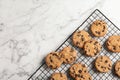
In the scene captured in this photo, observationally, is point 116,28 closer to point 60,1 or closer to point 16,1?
point 60,1

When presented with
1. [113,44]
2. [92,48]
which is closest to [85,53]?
[92,48]

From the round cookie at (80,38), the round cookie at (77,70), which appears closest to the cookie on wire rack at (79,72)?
the round cookie at (77,70)

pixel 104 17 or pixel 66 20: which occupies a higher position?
pixel 66 20

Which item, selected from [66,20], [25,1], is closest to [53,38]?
[66,20]

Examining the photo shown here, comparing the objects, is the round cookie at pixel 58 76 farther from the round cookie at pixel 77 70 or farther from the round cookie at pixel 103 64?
the round cookie at pixel 103 64

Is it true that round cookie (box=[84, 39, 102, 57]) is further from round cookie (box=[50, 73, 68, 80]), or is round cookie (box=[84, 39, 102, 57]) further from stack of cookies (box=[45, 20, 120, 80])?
round cookie (box=[50, 73, 68, 80])

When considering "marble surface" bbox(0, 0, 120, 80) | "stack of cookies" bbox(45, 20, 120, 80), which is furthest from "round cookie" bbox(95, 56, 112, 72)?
"marble surface" bbox(0, 0, 120, 80)
